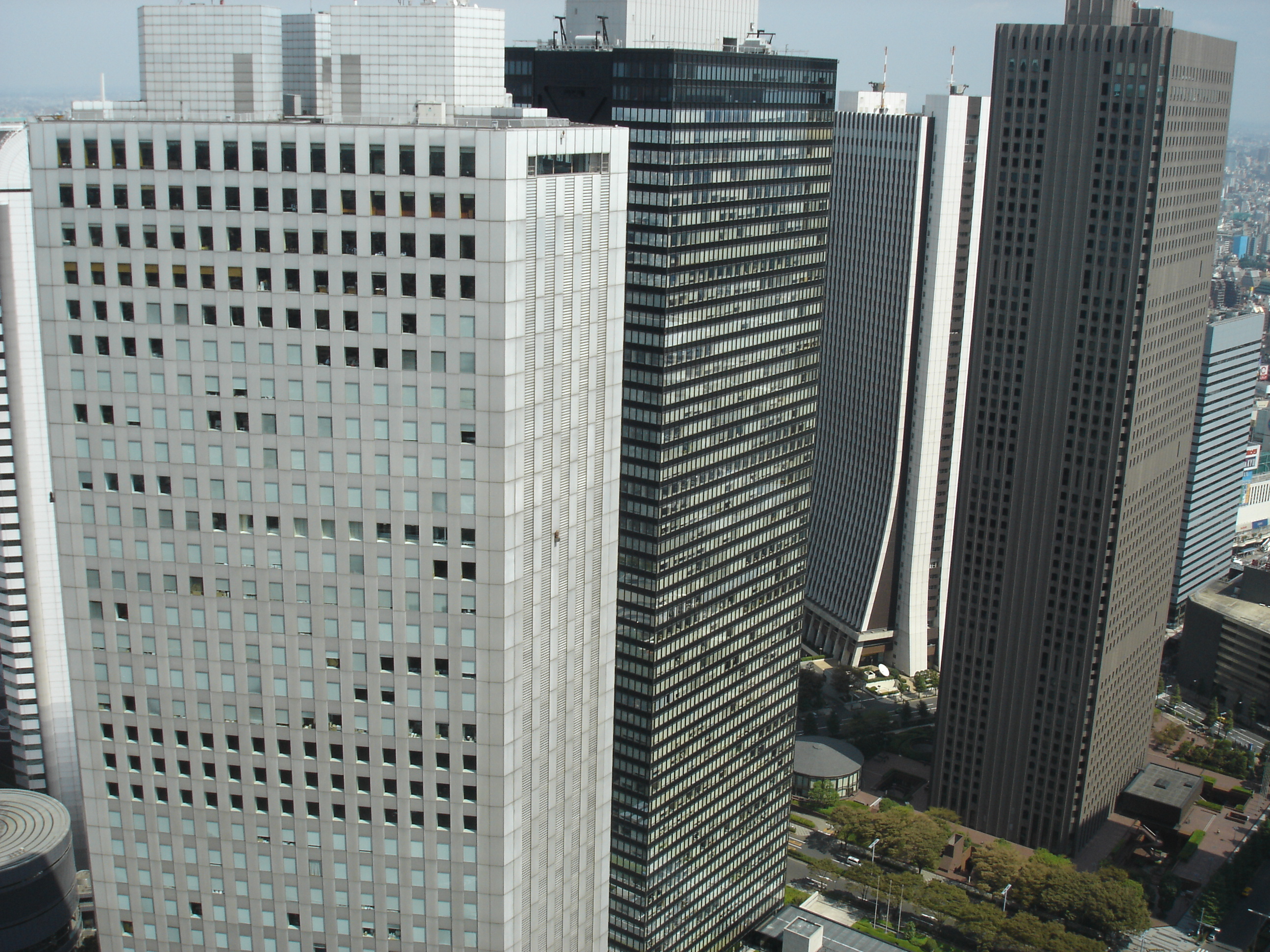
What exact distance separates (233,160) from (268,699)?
3959 centimetres

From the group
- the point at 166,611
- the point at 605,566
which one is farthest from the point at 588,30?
the point at 166,611

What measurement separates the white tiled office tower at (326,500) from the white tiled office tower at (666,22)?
84.4m

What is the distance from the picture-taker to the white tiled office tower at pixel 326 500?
92375mm

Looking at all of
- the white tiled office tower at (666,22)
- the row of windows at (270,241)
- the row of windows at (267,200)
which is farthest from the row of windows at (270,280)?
the white tiled office tower at (666,22)

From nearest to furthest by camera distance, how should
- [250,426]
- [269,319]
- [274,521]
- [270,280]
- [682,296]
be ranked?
[270,280] → [269,319] → [250,426] → [274,521] → [682,296]

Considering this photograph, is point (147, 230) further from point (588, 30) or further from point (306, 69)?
point (588, 30)

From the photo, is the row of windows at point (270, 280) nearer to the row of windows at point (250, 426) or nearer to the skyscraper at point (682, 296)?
the row of windows at point (250, 426)

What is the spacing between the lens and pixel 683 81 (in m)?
173

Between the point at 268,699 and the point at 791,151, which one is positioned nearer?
the point at 268,699

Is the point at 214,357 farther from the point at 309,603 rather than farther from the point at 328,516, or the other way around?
the point at 309,603

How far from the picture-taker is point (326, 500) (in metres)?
96.8

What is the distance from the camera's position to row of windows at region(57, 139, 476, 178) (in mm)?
90000

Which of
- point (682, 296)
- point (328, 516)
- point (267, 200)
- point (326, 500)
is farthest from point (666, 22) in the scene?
point (328, 516)

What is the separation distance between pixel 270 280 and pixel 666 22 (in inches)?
4141
